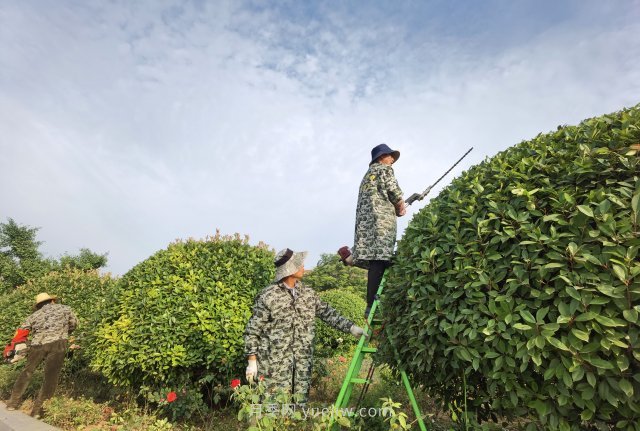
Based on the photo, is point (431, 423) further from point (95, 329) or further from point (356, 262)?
point (95, 329)

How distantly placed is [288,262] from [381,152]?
157 cm

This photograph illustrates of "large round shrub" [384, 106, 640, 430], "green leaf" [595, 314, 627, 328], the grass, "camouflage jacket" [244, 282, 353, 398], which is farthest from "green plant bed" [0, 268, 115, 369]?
"green leaf" [595, 314, 627, 328]

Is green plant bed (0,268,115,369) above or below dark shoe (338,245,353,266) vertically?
above

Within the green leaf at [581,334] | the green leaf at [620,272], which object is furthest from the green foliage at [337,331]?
the green leaf at [620,272]

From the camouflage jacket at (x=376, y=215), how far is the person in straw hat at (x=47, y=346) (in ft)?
21.7

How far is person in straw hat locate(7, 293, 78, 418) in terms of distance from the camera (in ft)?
23.6

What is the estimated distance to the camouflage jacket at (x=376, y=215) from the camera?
383cm

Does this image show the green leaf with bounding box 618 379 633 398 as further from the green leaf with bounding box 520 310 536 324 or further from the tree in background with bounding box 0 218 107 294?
the tree in background with bounding box 0 218 107 294

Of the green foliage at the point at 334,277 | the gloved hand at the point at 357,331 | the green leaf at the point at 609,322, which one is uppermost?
the green foliage at the point at 334,277

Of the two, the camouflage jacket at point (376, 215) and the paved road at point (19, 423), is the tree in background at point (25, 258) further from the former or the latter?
the camouflage jacket at point (376, 215)

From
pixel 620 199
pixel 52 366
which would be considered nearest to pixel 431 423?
pixel 620 199

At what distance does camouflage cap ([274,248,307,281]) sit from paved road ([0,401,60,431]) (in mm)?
4273

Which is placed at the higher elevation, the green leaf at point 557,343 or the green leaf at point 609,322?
the green leaf at point 609,322

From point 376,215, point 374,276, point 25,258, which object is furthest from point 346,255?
point 25,258
